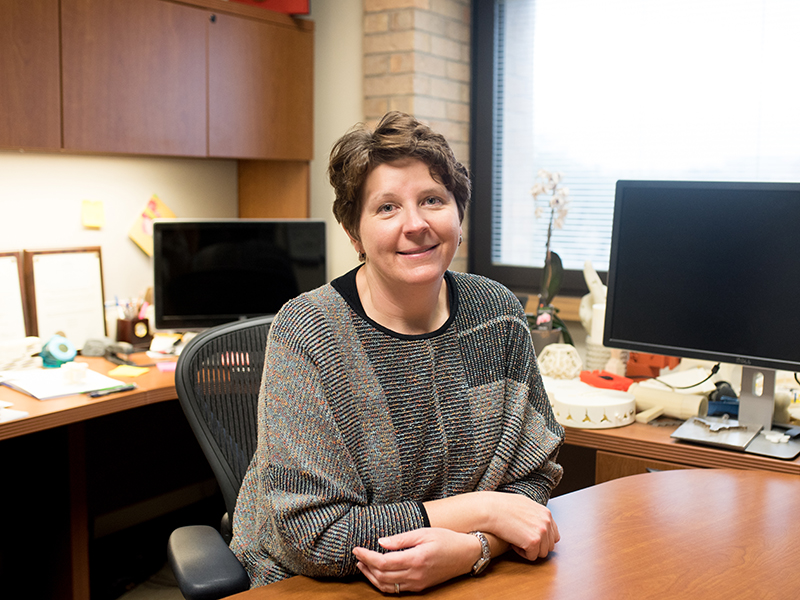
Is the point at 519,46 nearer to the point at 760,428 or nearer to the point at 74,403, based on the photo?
the point at 760,428

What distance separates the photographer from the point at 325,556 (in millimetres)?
1066

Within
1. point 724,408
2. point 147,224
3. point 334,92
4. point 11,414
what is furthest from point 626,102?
point 11,414

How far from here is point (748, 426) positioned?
1771 millimetres

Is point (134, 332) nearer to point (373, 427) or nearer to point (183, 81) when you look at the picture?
point (183, 81)

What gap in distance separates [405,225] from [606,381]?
1.02m

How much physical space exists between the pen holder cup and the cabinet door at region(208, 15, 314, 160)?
66 cm

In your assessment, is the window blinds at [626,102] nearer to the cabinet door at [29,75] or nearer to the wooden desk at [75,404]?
the wooden desk at [75,404]

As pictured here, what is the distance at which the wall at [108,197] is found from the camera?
2586mm

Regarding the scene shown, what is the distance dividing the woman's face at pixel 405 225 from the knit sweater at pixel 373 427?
3.7 inches

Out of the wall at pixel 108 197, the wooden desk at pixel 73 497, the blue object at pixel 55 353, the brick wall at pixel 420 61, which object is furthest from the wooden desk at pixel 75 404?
the brick wall at pixel 420 61

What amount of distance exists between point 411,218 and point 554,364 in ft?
3.38

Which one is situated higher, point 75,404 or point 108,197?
point 108,197

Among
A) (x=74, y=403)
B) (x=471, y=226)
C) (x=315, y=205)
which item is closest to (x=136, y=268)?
(x=315, y=205)

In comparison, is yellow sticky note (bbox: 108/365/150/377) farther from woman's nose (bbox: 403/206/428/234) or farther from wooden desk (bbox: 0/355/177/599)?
woman's nose (bbox: 403/206/428/234)
